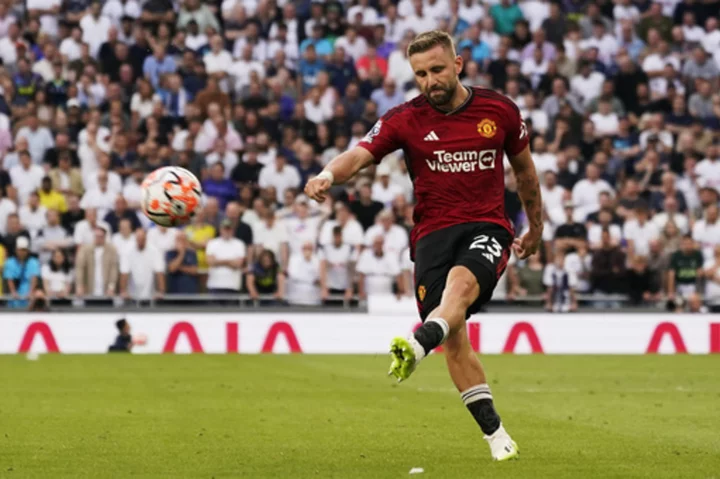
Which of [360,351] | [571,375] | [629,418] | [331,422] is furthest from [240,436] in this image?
[360,351]

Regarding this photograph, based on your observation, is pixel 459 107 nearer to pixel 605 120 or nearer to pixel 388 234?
pixel 388 234

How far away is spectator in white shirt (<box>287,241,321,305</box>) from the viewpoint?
74.4 ft

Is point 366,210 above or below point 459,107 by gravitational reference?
below

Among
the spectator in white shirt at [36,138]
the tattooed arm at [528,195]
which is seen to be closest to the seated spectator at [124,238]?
the spectator in white shirt at [36,138]

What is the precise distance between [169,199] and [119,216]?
12858mm

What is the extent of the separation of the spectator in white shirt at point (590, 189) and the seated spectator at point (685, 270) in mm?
1676

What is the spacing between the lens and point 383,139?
8836mm

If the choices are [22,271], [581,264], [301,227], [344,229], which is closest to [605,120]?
[581,264]

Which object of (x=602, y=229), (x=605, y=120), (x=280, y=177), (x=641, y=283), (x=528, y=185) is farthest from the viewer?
(x=605, y=120)

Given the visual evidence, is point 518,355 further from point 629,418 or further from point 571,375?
point 629,418

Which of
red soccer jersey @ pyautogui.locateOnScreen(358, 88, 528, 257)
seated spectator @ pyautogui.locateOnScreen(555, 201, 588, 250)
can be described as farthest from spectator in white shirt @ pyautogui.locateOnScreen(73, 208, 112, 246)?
red soccer jersey @ pyautogui.locateOnScreen(358, 88, 528, 257)

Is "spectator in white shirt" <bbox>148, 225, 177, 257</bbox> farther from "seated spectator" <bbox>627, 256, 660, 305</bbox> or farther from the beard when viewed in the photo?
the beard

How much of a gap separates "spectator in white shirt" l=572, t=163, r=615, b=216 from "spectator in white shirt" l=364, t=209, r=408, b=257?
10.5ft

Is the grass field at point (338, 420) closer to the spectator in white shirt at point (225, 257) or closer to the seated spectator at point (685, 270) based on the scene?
the spectator in white shirt at point (225, 257)
